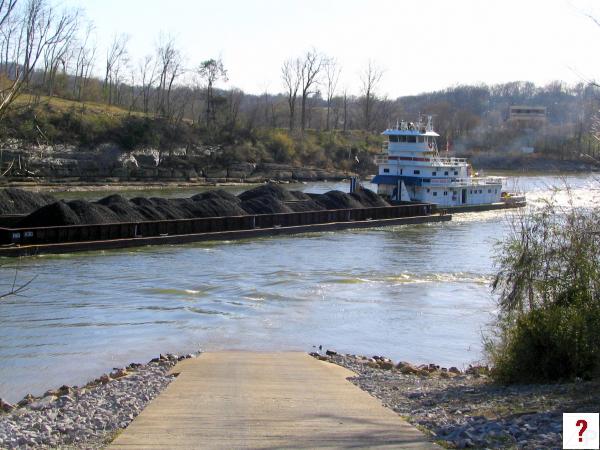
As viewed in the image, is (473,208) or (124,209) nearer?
(124,209)

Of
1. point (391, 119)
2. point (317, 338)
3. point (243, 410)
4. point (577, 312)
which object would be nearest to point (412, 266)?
point (317, 338)

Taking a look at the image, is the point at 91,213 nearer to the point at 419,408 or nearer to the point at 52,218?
the point at 52,218

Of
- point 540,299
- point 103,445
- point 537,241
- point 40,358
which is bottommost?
point 40,358

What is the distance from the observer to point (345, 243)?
110 ft

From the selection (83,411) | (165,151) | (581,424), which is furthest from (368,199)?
(165,151)

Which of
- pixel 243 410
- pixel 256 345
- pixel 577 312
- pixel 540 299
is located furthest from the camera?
pixel 256 345

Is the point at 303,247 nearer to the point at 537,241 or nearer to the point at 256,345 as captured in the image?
the point at 256,345

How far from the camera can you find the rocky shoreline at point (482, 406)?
6.66 meters

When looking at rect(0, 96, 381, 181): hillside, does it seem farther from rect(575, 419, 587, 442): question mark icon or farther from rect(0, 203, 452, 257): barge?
rect(575, 419, 587, 442): question mark icon

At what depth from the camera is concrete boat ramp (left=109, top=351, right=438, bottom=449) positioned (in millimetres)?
6590

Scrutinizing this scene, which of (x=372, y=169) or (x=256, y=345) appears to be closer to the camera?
(x=256, y=345)

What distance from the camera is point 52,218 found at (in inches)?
1100

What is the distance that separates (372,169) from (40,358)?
83087 mm

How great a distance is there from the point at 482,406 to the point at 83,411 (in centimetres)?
467
